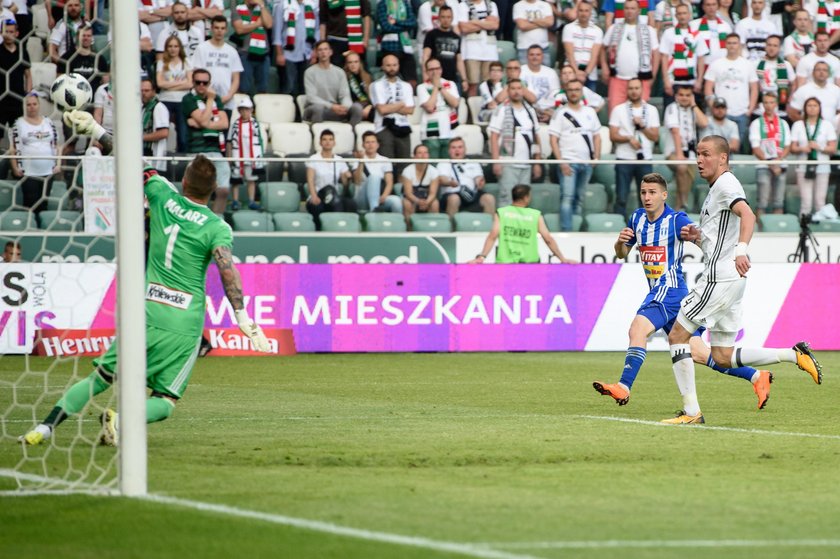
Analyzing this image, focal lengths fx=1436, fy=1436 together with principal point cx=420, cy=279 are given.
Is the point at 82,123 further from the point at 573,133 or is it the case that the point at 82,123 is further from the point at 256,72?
the point at 256,72

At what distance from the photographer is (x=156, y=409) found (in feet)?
28.7

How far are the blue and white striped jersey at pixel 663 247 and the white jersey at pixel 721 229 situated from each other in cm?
36

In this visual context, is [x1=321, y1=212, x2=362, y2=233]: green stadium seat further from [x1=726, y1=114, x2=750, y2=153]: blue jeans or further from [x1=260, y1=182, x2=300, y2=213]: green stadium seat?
[x1=726, y1=114, x2=750, y2=153]: blue jeans

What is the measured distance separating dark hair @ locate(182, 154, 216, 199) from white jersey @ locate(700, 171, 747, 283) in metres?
4.04

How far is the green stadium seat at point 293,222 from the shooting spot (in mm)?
19109

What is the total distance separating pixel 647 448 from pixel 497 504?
8.61 ft

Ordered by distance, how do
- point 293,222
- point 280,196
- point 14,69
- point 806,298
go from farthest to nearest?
point 806,298
point 293,222
point 280,196
point 14,69

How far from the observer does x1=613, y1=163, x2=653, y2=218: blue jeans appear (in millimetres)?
19781

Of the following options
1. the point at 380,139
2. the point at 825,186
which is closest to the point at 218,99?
the point at 380,139

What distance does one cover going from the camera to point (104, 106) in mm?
9133

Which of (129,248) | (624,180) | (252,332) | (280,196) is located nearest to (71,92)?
(252,332)

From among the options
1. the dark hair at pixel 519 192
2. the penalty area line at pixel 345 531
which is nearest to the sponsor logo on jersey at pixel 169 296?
the penalty area line at pixel 345 531

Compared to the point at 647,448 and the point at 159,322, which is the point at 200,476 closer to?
the point at 159,322

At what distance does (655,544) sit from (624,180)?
564 inches
